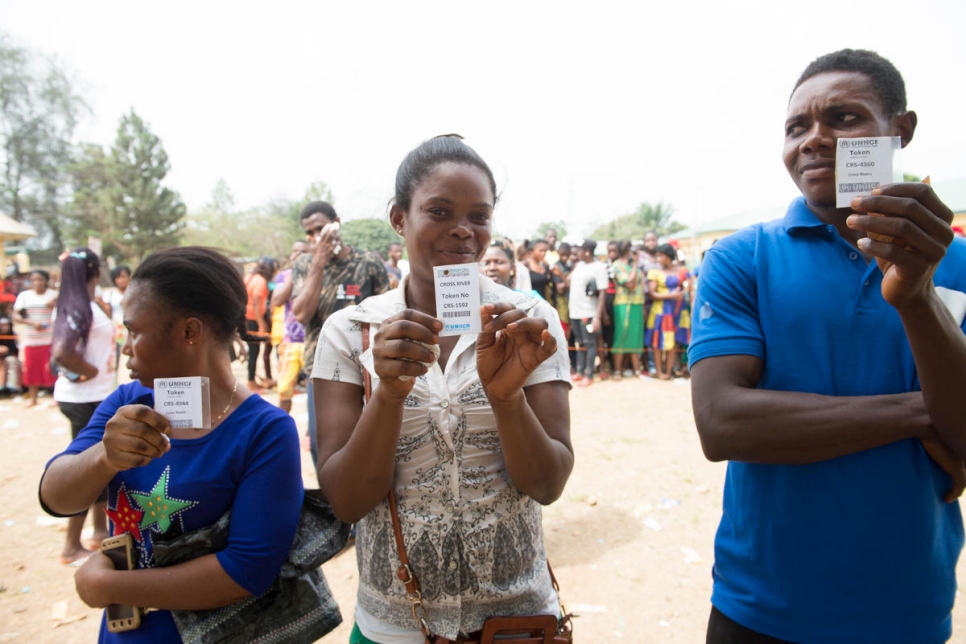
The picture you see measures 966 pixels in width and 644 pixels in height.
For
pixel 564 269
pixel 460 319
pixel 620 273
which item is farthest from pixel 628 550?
pixel 564 269

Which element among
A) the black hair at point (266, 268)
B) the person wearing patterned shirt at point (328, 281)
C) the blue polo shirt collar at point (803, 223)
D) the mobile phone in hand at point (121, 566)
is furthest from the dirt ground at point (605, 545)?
the black hair at point (266, 268)

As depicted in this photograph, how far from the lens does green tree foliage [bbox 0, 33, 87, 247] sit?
1487 inches

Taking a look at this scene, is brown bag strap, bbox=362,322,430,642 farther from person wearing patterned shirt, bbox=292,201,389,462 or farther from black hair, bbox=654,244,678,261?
black hair, bbox=654,244,678,261

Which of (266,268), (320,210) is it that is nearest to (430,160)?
(320,210)

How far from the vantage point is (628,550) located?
4.05 m

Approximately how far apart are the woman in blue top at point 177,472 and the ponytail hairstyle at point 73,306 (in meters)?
3.28

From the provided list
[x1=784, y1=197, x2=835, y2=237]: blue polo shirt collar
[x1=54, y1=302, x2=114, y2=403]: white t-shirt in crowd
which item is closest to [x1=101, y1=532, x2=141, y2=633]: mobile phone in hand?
[x1=784, y1=197, x2=835, y2=237]: blue polo shirt collar

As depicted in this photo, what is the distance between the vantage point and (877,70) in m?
1.54

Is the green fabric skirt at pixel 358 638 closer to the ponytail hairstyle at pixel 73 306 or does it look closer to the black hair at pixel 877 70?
the black hair at pixel 877 70

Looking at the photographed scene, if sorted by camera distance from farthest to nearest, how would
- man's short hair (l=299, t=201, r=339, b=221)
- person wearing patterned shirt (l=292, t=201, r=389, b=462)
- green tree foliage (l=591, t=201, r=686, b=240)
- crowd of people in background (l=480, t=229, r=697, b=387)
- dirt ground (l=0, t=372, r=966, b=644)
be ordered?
green tree foliage (l=591, t=201, r=686, b=240) → crowd of people in background (l=480, t=229, r=697, b=387) → man's short hair (l=299, t=201, r=339, b=221) → person wearing patterned shirt (l=292, t=201, r=389, b=462) → dirt ground (l=0, t=372, r=966, b=644)

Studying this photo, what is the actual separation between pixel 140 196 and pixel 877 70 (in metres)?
50.5

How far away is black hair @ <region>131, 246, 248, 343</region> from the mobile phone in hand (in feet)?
2.09

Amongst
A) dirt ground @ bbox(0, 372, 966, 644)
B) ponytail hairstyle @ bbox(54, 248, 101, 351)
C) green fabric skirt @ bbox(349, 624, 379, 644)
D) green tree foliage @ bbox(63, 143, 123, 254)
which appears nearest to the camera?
green fabric skirt @ bbox(349, 624, 379, 644)

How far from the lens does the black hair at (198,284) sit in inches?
64.8
